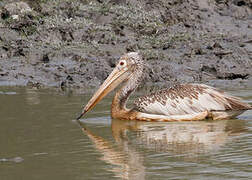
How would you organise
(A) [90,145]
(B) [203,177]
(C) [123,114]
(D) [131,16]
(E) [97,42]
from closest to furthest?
(B) [203,177] → (A) [90,145] → (C) [123,114] → (E) [97,42] → (D) [131,16]

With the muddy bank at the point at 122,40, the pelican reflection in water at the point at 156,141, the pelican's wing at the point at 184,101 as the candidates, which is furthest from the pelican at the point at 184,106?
the muddy bank at the point at 122,40

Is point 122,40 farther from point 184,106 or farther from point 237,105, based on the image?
point 237,105

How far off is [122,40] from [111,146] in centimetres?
790

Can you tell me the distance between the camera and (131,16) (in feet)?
53.4

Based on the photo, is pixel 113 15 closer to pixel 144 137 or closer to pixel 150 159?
pixel 144 137

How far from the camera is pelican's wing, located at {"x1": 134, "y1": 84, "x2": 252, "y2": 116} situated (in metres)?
9.23

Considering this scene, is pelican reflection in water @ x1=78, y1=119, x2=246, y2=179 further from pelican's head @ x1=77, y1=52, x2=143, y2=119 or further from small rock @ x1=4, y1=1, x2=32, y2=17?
small rock @ x1=4, y1=1, x2=32, y2=17

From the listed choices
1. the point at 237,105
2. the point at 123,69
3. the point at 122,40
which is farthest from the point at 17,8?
the point at 237,105

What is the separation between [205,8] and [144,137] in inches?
378

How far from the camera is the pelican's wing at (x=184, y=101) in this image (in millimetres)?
9234

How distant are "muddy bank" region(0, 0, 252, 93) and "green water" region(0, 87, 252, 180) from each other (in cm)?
294

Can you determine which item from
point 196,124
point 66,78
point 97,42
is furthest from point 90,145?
point 97,42

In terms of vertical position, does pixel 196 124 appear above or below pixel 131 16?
below

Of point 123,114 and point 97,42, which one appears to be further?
point 97,42
